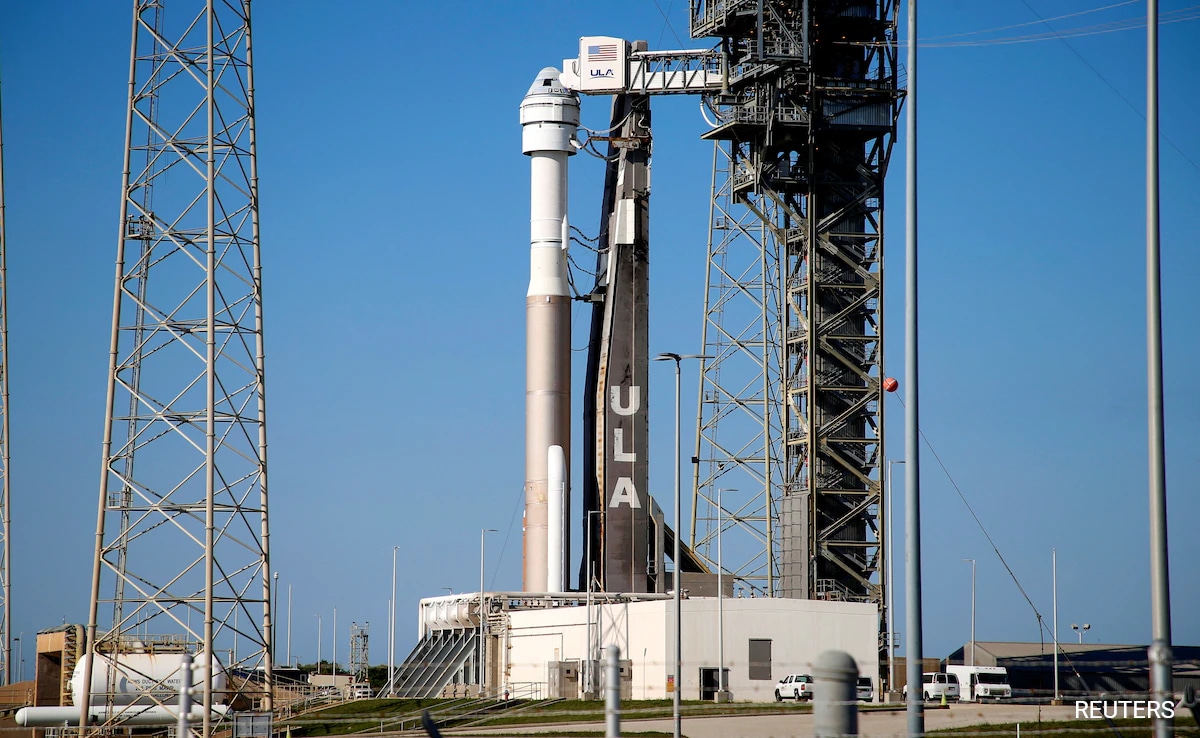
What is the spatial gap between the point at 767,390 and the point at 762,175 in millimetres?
10399

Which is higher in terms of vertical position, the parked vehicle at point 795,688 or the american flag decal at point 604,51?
the american flag decal at point 604,51

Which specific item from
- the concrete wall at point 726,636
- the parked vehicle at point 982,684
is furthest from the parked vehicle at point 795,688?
the parked vehicle at point 982,684

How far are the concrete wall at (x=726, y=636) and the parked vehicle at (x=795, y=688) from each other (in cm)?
164

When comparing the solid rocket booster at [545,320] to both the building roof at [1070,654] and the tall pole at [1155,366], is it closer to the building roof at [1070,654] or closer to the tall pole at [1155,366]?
the building roof at [1070,654]

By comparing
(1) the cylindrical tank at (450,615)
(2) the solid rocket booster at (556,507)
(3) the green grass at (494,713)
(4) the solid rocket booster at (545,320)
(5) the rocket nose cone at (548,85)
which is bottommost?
(3) the green grass at (494,713)

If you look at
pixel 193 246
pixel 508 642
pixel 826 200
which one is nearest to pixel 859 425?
pixel 826 200

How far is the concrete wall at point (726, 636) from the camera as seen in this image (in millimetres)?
61438

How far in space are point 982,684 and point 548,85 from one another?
112 feet

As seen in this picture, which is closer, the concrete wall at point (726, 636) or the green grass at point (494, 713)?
the green grass at point (494, 713)

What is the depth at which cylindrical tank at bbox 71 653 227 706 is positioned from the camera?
51031mm

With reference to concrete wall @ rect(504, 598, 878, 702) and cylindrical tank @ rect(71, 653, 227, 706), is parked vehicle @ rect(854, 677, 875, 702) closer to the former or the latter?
concrete wall @ rect(504, 598, 878, 702)

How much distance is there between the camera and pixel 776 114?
231ft
